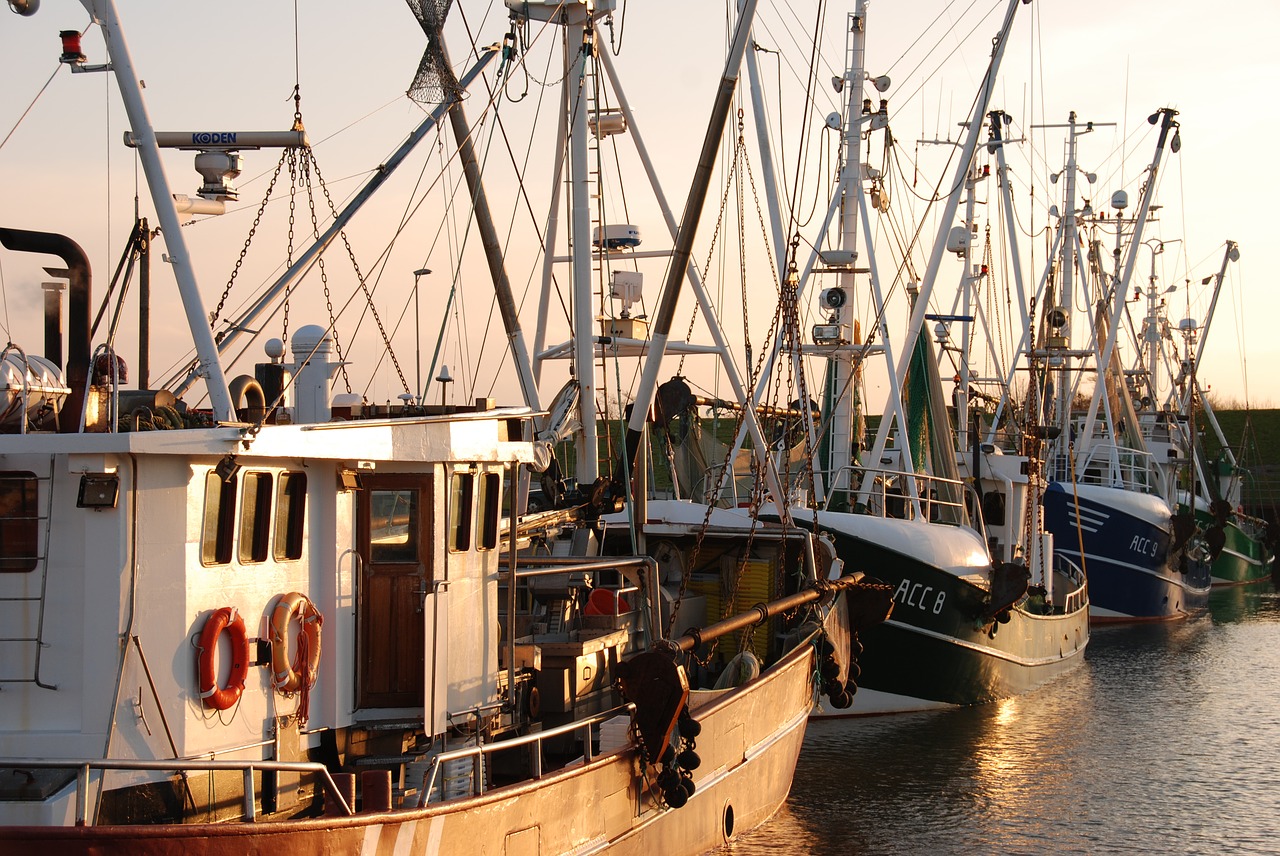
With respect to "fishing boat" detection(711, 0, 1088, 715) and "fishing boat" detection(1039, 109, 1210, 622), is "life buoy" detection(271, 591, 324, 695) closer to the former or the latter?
"fishing boat" detection(711, 0, 1088, 715)

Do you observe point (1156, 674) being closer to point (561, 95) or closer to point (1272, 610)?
point (1272, 610)

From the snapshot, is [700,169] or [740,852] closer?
[740,852]

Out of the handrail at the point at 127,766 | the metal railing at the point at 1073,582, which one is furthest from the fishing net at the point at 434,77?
the metal railing at the point at 1073,582

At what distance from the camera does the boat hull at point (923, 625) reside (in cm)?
2159

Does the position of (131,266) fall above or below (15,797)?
above

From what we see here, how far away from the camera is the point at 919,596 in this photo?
2188 centimetres

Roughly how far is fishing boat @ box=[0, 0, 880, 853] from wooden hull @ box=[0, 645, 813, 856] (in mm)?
23

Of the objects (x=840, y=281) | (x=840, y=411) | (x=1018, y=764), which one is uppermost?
(x=840, y=281)

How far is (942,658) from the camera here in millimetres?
22656

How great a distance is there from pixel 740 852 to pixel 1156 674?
16787 millimetres

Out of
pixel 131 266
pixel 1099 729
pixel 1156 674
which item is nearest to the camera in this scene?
pixel 131 266

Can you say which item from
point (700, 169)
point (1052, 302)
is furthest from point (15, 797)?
point (1052, 302)

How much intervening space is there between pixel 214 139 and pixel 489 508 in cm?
345

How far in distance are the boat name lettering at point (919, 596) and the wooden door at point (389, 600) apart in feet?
42.7
